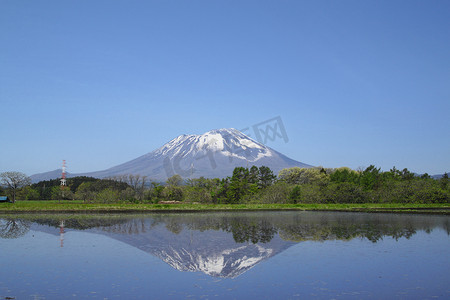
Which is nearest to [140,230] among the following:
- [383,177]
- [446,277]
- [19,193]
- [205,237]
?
[205,237]

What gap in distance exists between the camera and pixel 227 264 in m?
11.7

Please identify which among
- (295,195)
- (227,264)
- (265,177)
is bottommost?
(227,264)

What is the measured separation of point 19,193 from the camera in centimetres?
7106

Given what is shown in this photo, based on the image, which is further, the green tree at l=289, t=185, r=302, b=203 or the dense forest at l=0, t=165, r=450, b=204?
the green tree at l=289, t=185, r=302, b=203

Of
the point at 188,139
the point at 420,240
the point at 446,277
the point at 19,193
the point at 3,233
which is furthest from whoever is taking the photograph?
the point at 188,139

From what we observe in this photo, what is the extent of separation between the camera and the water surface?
28.2 feet

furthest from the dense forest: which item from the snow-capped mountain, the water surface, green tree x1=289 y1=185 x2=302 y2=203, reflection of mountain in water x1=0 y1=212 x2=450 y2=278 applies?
the snow-capped mountain

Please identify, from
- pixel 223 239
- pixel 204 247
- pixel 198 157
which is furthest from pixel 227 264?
pixel 198 157

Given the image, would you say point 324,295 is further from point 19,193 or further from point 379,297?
point 19,193

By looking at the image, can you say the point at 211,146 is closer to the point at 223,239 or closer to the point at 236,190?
the point at 236,190

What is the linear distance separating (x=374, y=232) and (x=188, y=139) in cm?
17347

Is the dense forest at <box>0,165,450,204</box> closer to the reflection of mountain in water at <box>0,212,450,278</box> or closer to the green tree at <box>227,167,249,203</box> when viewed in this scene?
the green tree at <box>227,167,249,203</box>

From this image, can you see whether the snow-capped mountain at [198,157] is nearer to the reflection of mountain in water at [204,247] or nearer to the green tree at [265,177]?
the green tree at [265,177]

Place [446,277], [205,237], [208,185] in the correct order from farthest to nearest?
1. [208,185]
2. [205,237]
3. [446,277]
